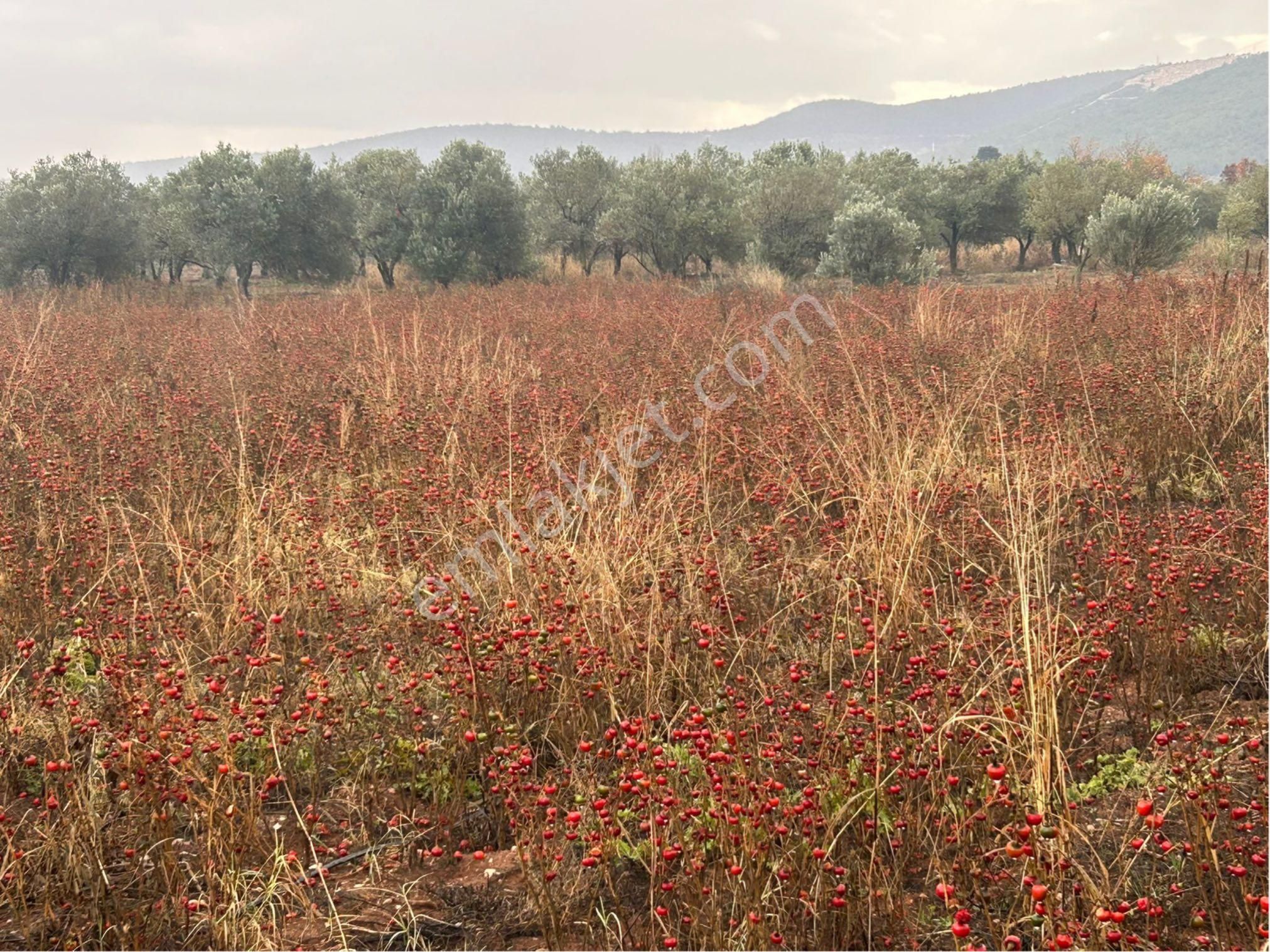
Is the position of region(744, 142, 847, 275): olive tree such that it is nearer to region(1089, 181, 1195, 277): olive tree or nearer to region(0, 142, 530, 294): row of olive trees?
region(1089, 181, 1195, 277): olive tree

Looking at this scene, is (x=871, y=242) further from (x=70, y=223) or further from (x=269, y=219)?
(x=70, y=223)

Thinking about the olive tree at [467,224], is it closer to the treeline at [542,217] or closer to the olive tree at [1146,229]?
the treeline at [542,217]

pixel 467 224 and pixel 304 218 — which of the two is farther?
pixel 304 218

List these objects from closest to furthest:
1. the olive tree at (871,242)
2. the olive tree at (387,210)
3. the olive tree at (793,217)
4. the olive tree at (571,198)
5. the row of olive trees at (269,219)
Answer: the olive tree at (871,242)
the row of olive trees at (269,219)
the olive tree at (793,217)
the olive tree at (387,210)
the olive tree at (571,198)

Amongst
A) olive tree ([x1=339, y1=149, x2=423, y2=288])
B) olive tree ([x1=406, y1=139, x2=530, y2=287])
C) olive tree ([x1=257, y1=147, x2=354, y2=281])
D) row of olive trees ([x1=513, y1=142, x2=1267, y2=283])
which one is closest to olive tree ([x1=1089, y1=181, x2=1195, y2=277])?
row of olive trees ([x1=513, y1=142, x2=1267, y2=283])

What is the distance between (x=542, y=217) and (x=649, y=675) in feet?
96.3

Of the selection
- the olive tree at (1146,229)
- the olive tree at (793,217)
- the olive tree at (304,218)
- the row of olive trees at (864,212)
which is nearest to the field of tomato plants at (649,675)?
the olive tree at (1146,229)

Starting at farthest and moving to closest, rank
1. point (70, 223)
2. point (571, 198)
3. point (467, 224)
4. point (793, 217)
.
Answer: point (571, 198) < point (467, 224) < point (793, 217) < point (70, 223)

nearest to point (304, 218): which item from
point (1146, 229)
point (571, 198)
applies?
point (571, 198)

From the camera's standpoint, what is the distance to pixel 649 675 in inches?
123

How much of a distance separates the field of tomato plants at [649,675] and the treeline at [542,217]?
15.4 metres

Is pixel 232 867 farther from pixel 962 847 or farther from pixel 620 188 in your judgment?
pixel 620 188

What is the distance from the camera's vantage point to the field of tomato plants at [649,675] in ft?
7.81

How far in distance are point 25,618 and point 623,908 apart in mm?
3370
